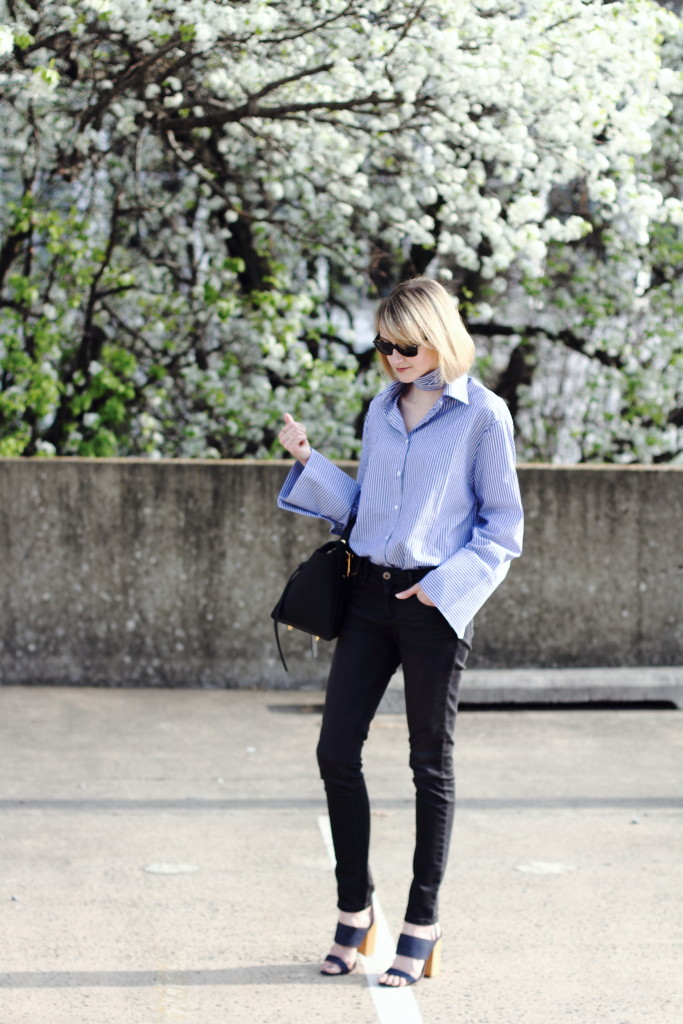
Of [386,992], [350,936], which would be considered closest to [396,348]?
[350,936]

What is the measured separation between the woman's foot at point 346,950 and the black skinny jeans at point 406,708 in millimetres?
24

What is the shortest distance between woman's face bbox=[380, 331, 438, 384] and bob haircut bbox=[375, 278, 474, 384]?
0.09 ft

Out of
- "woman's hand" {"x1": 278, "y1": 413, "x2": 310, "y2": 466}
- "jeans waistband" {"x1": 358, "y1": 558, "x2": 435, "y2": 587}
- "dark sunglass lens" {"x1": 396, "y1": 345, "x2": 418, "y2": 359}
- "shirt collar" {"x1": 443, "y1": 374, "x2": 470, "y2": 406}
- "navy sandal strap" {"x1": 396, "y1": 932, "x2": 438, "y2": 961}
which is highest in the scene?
"dark sunglass lens" {"x1": 396, "y1": 345, "x2": 418, "y2": 359}

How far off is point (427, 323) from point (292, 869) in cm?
207

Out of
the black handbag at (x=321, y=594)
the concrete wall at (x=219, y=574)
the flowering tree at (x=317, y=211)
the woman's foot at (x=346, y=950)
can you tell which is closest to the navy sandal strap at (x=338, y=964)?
the woman's foot at (x=346, y=950)

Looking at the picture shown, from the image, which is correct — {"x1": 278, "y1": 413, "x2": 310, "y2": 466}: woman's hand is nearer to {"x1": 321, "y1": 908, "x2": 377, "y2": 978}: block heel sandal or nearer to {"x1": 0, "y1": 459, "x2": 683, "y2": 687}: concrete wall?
{"x1": 321, "y1": 908, "x2": 377, "y2": 978}: block heel sandal

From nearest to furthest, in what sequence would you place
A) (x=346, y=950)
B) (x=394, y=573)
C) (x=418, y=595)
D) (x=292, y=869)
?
(x=418, y=595) → (x=394, y=573) → (x=346, y=950) → (x=292, y=869)

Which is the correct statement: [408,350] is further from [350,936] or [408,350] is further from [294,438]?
[350,936]

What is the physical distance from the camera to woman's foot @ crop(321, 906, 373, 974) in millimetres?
3598

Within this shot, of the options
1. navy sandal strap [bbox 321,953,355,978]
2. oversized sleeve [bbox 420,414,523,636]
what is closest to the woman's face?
oversized sleeve [bbox 420,414,523,636]

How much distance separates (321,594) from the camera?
11.7 ft

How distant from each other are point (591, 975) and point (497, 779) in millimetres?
2296

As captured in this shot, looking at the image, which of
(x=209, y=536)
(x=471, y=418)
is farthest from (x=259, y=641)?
(x=471, y=418)

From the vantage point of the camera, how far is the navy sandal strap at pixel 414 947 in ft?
11.6
